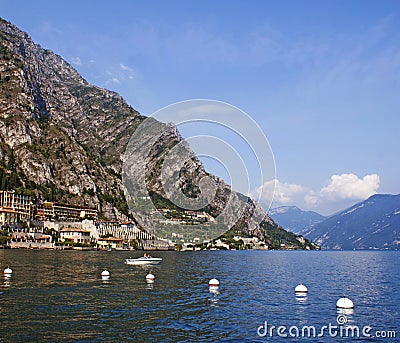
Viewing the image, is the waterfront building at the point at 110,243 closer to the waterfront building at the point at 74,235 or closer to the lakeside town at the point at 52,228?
the lakeside town at the point at 52,228

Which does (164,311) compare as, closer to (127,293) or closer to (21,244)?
(127,293)

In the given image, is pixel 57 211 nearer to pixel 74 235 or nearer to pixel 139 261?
pixel 74 235

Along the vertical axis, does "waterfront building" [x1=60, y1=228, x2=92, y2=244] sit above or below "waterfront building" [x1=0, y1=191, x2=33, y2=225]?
below

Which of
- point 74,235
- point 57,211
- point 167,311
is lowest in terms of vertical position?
point 167,311

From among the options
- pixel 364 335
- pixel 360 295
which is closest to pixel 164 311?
pixel 364 335

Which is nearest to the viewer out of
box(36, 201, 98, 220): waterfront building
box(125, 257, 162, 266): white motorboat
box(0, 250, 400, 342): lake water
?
box(0, 250, 400, 342): lake water

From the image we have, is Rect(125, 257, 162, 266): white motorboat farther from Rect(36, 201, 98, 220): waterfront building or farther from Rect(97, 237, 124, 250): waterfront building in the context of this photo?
Rect(36, 201, 98, 220): waterfront building

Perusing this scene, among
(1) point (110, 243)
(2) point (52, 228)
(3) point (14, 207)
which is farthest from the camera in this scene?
(1) point (110, 243)

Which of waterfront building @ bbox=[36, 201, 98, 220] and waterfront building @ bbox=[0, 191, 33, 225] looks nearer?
waterfront building @ bbox=[0, 191, 33, 225]

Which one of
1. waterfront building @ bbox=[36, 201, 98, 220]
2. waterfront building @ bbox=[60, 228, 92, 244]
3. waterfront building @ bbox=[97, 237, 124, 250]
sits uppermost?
waterfront building @ bbox=[36, 201, 98, 220]

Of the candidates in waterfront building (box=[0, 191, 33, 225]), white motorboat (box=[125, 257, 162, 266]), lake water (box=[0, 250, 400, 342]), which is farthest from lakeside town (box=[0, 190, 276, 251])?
lake water (box=[0, 250, 400, 342])

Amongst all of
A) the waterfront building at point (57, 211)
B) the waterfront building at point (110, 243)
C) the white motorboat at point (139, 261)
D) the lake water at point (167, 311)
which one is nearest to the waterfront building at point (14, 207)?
the waterfront building at point (57, 211)

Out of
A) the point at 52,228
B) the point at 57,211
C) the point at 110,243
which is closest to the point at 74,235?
the point at 52,228

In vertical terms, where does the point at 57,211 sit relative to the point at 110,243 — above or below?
above
